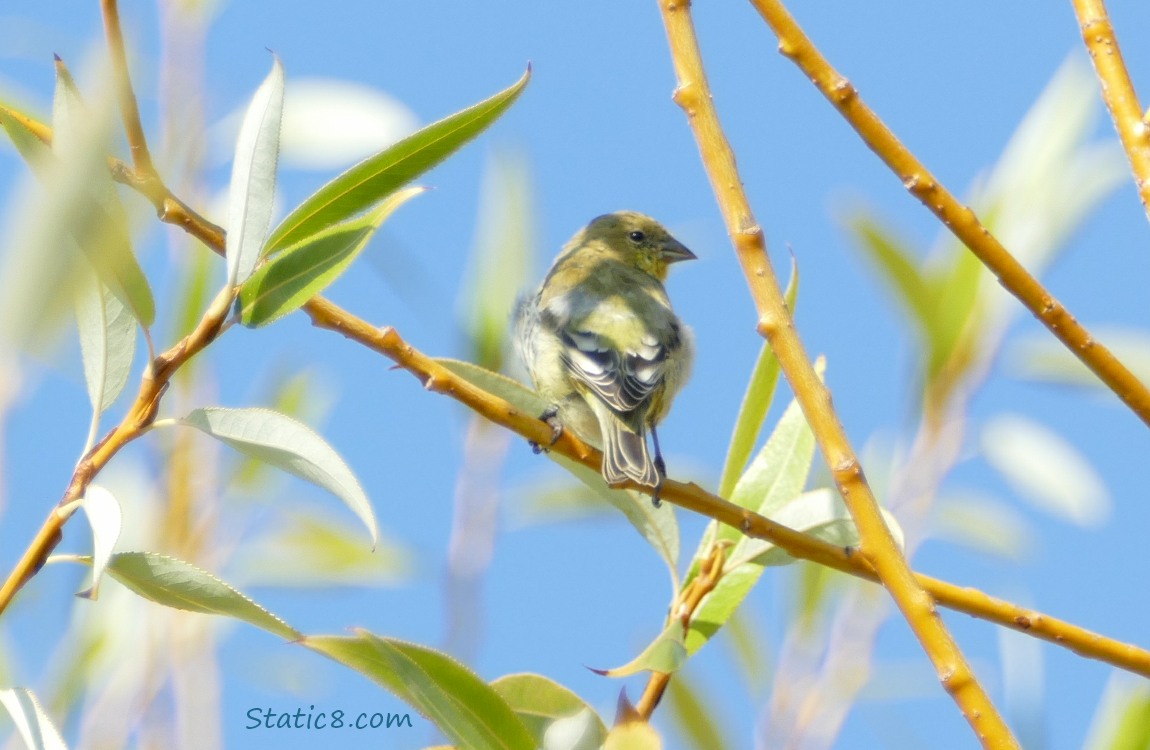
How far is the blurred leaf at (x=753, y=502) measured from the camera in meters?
2.40

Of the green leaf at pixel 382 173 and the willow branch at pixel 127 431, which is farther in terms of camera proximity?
the green leaf at pixel 382 173

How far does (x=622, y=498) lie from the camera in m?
2.59

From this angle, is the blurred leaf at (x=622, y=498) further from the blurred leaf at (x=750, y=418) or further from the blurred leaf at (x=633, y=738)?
the blurred leaf at (x=633, y=738)

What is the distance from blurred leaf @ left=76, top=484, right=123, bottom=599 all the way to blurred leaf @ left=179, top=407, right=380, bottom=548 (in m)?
0.20

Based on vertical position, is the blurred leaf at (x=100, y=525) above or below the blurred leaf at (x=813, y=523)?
below

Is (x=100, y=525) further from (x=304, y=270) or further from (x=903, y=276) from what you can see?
(x=903, y=276)

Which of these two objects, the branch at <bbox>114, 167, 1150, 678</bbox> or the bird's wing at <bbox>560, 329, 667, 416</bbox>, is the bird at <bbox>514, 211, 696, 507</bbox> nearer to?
the bird's wing at <bbox>560, 329, 667, 416</bbox>

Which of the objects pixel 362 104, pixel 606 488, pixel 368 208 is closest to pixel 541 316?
pixel 362 104

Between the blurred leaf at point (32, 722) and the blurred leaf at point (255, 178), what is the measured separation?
586 mm

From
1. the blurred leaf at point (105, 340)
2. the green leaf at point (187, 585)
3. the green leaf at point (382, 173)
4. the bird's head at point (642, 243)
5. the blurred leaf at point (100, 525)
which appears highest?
the bird's head at point (642, 243)

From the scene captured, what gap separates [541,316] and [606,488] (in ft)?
7.14

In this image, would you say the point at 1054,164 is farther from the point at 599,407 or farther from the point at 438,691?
the point at 438,691

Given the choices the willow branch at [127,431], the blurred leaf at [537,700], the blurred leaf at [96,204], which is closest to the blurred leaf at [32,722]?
the willow branch at [127,431]

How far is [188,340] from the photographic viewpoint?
167 cm
